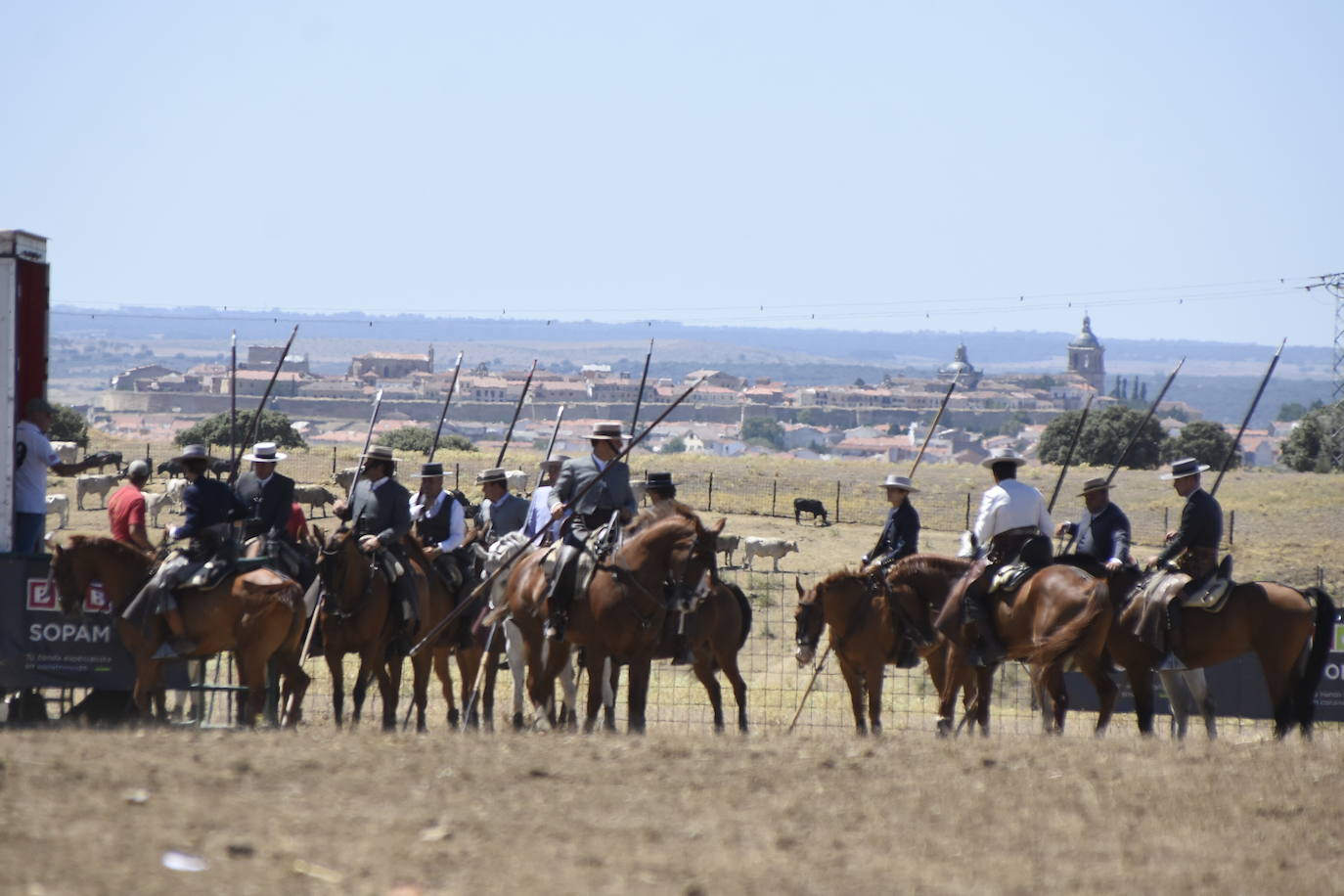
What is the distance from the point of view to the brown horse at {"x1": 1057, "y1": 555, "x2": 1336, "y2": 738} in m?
14.2

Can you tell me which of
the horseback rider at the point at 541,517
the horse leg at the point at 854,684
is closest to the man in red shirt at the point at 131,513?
the horseback rider at the point at 541,517

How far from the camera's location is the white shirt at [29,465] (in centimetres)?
1445

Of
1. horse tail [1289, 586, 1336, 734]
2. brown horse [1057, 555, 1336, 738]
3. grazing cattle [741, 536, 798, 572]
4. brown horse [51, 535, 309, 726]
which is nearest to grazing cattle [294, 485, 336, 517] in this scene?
grazing cattle [741, 536, 798, 572]

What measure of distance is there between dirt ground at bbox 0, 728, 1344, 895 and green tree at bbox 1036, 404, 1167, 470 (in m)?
67.3

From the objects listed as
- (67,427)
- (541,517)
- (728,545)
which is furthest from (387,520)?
(67,427)

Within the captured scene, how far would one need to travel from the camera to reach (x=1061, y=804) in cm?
1038

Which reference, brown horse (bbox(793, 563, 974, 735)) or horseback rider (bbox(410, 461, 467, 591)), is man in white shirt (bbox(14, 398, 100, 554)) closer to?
horseback rider (bbox(410, 461, 467, 591))

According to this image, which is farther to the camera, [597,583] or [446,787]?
[597,583]

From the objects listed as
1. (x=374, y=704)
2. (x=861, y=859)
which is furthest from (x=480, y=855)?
(x=374, y=704)

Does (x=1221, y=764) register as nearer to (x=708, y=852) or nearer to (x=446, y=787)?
(x=708, y=852)

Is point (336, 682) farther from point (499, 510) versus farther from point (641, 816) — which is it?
point (641, 816)

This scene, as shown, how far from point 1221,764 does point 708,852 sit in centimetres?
460

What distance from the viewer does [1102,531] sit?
15.1 meters

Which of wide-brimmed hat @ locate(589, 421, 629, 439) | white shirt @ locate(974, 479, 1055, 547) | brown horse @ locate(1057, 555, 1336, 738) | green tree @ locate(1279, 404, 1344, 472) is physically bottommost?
green tree @ locate(1279, 404, 1344, 472)
